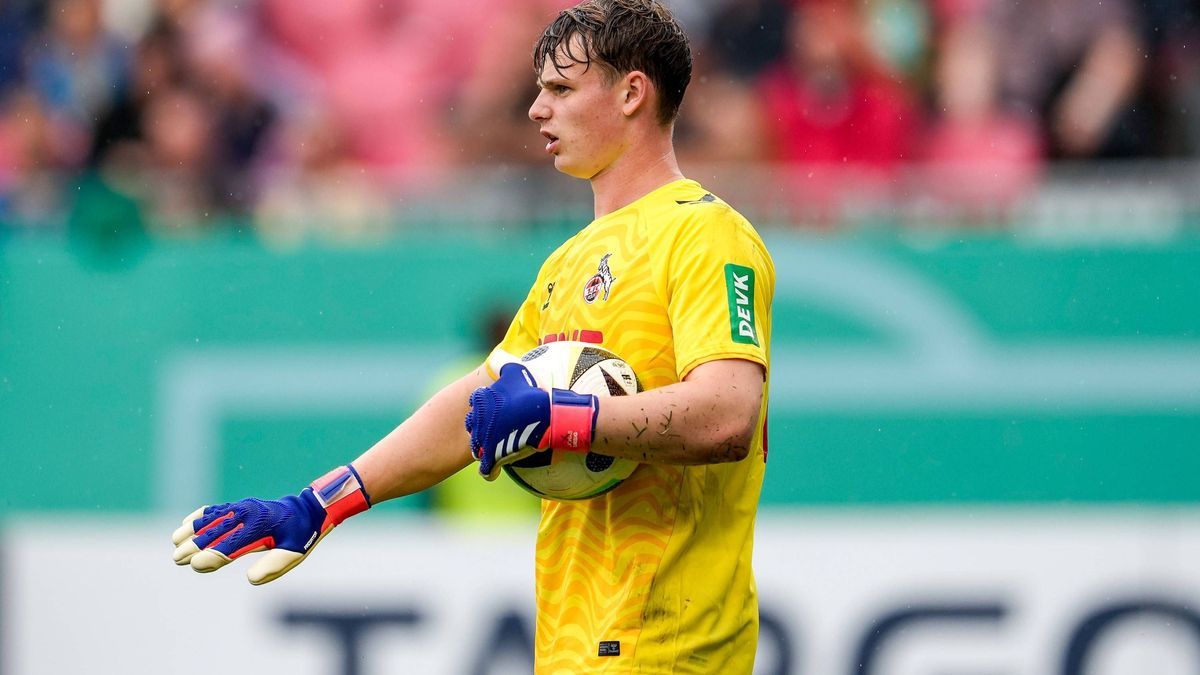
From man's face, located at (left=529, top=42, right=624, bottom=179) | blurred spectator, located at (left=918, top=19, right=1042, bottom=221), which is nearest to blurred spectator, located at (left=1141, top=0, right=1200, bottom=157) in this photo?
blurred spectator, located at (left=918, top=19, right=1042, bottom=221)

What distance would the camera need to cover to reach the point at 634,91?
3.85 meters

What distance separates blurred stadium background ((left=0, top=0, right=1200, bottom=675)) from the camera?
669 cm

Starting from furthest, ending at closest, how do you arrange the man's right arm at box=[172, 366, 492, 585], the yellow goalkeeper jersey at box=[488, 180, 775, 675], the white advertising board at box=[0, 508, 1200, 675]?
1. the white advertising board at box=[0, 508, 1200, 675]
2. the man's right arm at box=[172, 366, 492, 585]
3. the yellow goalkeeper jersey at box=[488, 180, 775, 675]

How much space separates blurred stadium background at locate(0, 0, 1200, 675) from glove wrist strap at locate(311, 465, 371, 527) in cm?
270

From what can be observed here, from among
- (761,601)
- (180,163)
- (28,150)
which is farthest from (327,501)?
(28,150)

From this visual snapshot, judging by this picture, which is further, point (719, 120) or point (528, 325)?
point (719, 120)

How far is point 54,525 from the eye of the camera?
273 inches

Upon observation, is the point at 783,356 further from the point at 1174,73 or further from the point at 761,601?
the point at 1174,73

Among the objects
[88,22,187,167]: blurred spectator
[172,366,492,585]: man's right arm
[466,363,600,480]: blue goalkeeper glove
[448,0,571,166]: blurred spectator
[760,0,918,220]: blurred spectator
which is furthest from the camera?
[88,22,187,167]: blurred spectator

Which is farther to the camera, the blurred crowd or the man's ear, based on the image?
the blurred crowd

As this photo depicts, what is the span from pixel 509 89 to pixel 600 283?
6017 millimetres

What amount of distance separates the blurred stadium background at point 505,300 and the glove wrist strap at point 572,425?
3.30 m

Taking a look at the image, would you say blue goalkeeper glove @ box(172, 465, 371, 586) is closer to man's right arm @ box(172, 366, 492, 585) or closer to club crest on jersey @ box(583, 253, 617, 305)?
man's right arm @ box(172, 366, 492, 585)

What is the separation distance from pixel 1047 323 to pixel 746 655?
540cm
